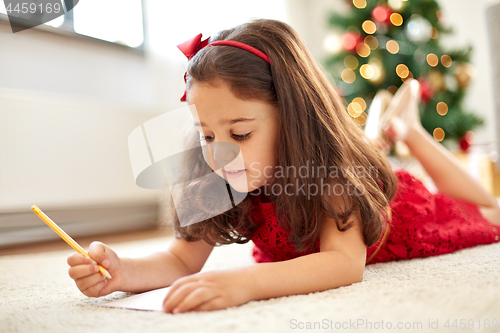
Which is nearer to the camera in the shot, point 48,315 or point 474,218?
point 48,315

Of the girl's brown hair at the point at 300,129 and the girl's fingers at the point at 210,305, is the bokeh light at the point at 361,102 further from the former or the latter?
the girl's fingers at the point at 210,305

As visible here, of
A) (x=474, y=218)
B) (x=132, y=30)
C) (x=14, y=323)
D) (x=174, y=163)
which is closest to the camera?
(x=14, y=323)

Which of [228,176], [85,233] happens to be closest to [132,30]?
[85,233]

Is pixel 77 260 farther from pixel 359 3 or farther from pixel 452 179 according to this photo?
pixel 359 3

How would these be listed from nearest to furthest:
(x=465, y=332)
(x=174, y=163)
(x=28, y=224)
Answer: (x=465, y=332)
(x=174, y=163)
(x=28, y=224)

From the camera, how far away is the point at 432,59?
6.95 ft

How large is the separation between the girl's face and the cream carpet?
0.70 feet

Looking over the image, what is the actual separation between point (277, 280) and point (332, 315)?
0.10m

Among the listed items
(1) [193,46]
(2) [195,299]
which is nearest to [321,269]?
(2) [195,299]

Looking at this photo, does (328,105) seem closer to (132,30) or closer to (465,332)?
(465,332)

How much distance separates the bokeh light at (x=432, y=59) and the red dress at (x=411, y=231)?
1429 millimetres

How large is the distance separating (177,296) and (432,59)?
212 cm

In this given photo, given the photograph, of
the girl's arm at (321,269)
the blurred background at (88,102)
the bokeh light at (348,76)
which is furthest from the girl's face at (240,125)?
the bokeh light at (348,76)

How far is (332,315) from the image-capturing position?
0.38 metres
